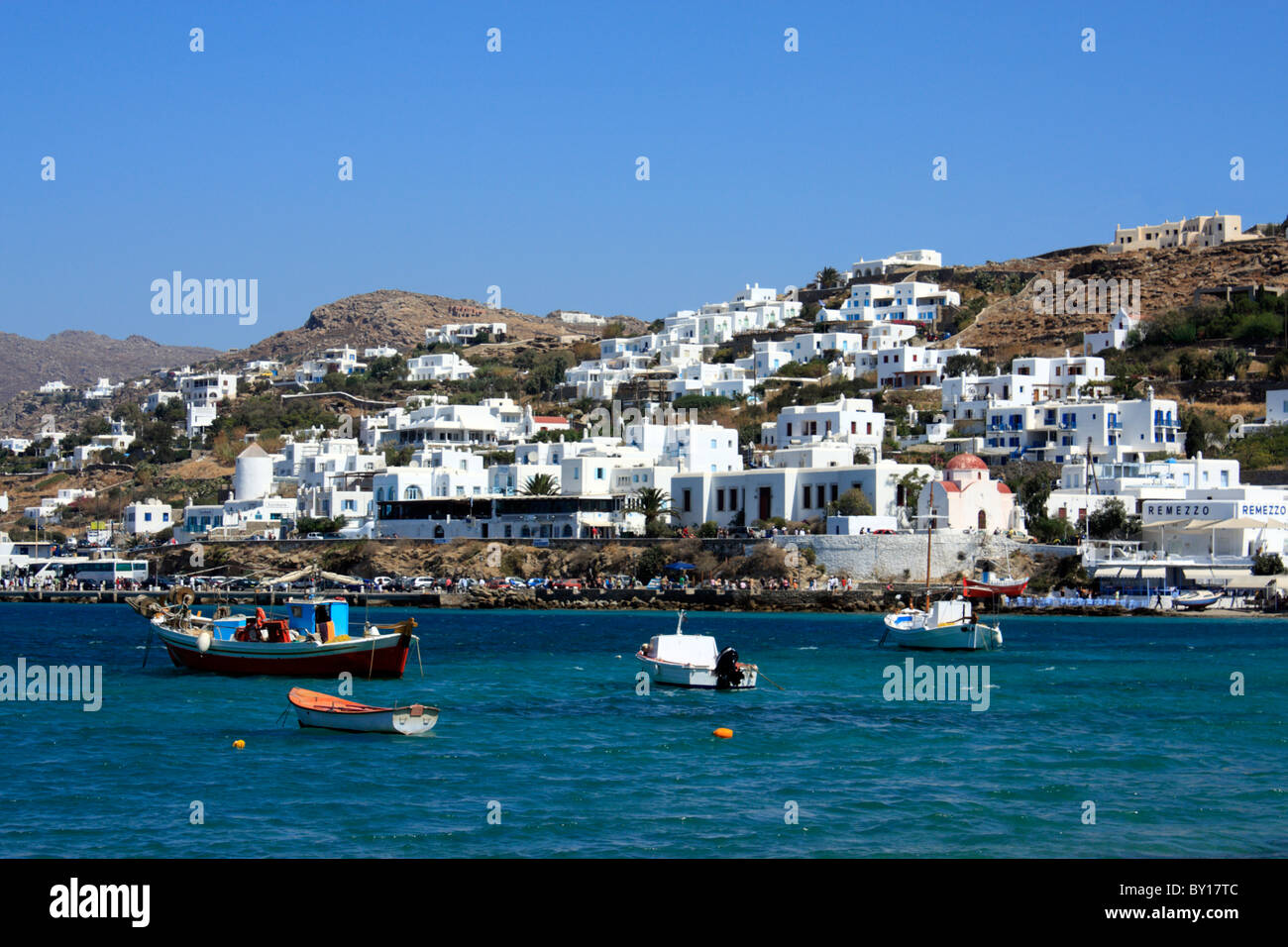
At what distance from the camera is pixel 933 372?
9956 cm

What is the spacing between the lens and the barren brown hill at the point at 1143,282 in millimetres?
109062

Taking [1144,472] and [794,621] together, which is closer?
[794,621]

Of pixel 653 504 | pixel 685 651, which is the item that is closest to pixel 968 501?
pixel 653 504

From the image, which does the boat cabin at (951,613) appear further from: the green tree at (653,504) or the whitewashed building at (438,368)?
the whitewashed building at (438,368)

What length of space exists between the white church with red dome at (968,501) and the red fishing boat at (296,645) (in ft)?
119

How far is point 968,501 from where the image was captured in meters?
64.8

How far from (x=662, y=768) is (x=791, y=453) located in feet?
179

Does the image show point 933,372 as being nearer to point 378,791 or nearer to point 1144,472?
point 1144,472

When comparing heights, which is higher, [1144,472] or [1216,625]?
[1144,472]

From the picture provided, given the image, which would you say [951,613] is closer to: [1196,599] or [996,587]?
[996,587]

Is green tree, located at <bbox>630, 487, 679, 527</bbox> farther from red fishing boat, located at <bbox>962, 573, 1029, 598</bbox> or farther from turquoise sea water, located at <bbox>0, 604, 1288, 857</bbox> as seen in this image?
turquoise sea water, located at <bbox>0, 604, 1288, 857</bbox>
